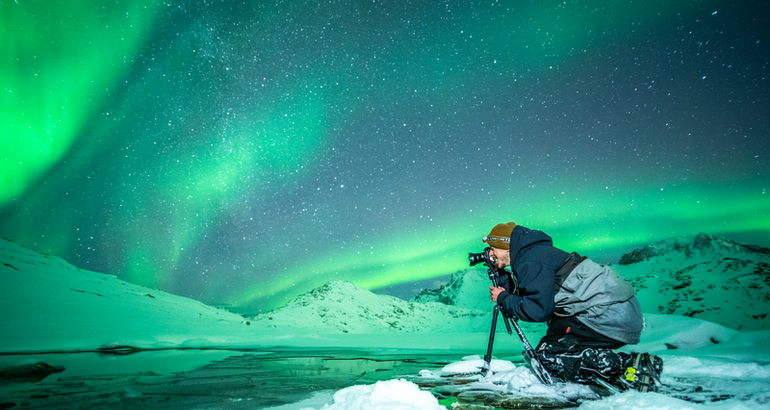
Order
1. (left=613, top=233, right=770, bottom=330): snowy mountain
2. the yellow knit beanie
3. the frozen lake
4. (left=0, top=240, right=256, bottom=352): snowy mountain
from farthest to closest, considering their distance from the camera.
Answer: (left=613, top=233, right=770, bottom=330): snowy mountain
(left=0, top=240, right=256, bottom=352): snowy mountain
the yellow knit beanie
the frozen lake

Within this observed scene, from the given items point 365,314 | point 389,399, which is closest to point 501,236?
point 389,399

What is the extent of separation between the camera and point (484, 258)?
3785 mm

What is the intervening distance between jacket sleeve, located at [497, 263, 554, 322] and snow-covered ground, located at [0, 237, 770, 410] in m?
0.73

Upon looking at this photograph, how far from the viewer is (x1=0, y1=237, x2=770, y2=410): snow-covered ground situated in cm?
270

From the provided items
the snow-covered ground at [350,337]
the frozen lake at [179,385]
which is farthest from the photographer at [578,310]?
the frozen lake at [179,385]

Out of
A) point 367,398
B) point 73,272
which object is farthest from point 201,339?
point 73,272

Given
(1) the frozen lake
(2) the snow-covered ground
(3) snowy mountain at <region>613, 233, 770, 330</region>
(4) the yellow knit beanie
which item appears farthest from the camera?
(3) snowy mountain at <region>613, 233, 770, 330</region>

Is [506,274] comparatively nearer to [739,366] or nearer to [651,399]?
[651,399]

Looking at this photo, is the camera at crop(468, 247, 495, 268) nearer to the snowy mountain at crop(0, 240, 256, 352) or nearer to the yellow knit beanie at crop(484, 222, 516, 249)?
the yellow knit beanie at crop(484, 222, 516, 249)

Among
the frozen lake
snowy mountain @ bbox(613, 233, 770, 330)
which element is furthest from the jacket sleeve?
snowy mountain @ bbox(613, 233, 770, 330)

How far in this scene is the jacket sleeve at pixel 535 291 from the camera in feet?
9.19

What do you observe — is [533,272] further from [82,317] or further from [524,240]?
[82,317]

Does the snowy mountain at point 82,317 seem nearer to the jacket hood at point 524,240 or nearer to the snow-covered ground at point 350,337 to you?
the snow-covered ground at point 350,337

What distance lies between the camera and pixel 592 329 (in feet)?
9.86
